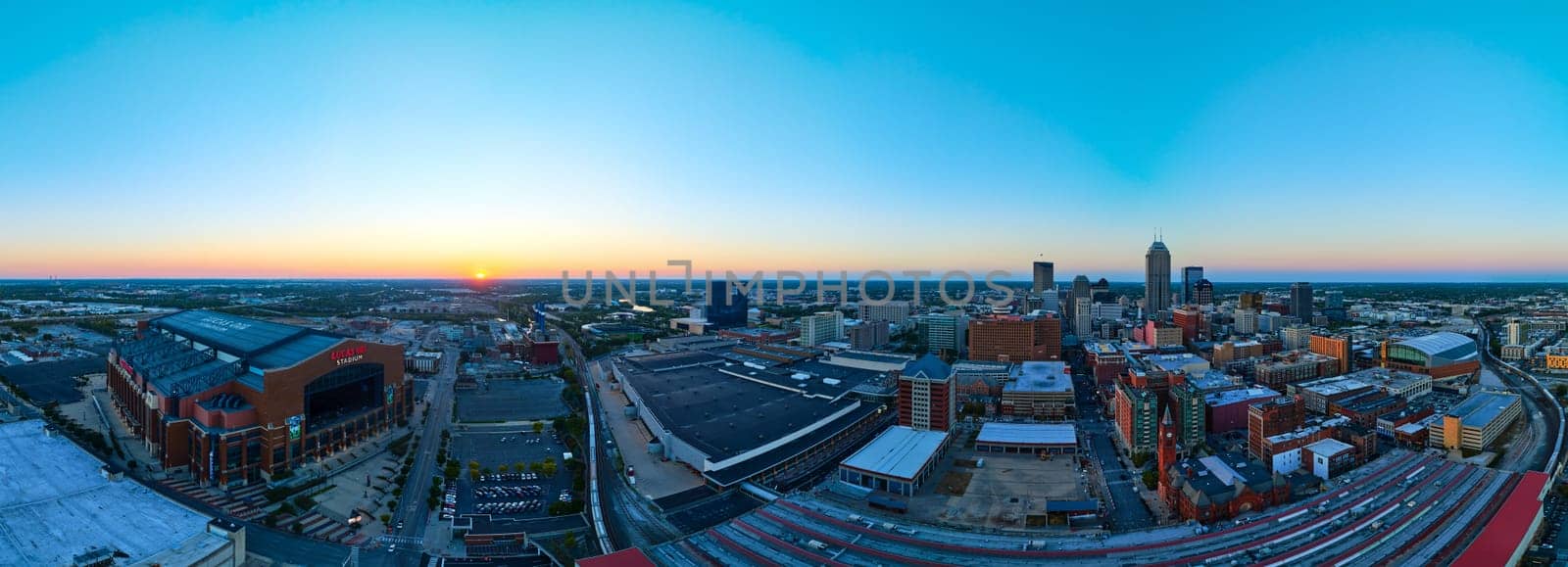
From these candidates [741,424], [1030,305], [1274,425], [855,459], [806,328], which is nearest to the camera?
[855,459]

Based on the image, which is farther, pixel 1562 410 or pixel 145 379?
pixel 1562 410

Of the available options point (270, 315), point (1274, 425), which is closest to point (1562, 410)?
point (1274, 425)

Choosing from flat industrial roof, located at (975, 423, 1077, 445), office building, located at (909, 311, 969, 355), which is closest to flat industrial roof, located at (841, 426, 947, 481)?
flat industrial roof, located at (975, 423, 1077, 445)

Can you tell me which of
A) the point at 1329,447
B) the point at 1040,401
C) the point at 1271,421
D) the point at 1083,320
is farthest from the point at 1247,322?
the point at 1329,447

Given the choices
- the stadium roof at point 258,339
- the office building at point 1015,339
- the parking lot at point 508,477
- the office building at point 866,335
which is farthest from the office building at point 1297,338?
the stadium roof at point 258,339

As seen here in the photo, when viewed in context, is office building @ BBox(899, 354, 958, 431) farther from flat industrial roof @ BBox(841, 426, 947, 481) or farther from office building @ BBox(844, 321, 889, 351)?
office building @ BBox(844, 321, 889, 351)

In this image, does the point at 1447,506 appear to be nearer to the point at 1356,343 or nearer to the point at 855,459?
the point at 855,459
